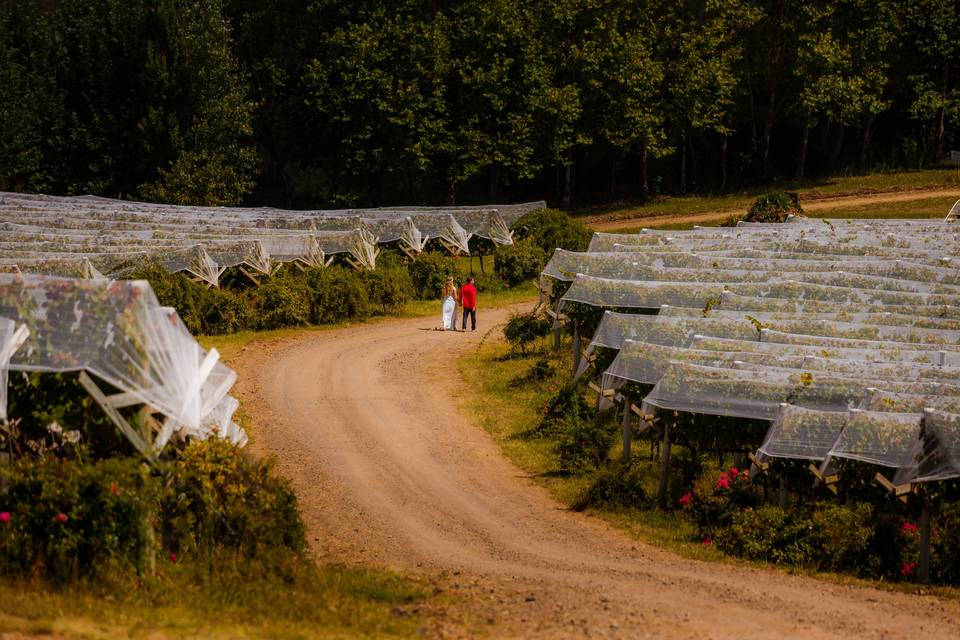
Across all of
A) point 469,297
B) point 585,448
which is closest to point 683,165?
point 469,297

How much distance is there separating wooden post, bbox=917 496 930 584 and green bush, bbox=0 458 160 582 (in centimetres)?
1000

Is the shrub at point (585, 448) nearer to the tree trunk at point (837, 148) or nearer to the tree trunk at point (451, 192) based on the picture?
the tree trunk at point (451, 192)

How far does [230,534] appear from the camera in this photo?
49.0ft

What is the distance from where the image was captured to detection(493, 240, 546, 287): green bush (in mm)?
42156

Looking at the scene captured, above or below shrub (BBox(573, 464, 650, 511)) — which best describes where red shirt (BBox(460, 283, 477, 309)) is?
above

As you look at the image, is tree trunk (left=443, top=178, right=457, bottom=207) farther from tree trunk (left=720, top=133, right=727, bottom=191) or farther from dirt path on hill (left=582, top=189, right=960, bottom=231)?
tree trunk (left=720, top=133, right=727, bottom=191)

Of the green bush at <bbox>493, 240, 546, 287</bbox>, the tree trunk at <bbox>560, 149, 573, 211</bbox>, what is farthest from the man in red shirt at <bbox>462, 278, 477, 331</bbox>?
the tree trunk at <bbox>560, 149, 573, 211</bbox>

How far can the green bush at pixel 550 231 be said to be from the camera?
4368 cm

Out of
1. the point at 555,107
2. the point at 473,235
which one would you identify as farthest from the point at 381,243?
the point at 555,107

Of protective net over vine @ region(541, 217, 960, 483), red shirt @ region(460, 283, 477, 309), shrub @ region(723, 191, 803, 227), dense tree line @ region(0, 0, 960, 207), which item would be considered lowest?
red shirt @ region(460, 283, 477, 309)

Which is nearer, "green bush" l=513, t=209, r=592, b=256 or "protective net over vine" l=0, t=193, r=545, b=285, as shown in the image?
"protective net over vine" l=0, t=193, r=545, b=285

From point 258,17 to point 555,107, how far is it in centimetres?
2033

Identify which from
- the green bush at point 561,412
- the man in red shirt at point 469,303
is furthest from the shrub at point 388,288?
the green bush at point 561,412

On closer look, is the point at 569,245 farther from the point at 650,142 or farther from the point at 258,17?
the point at 258,17
